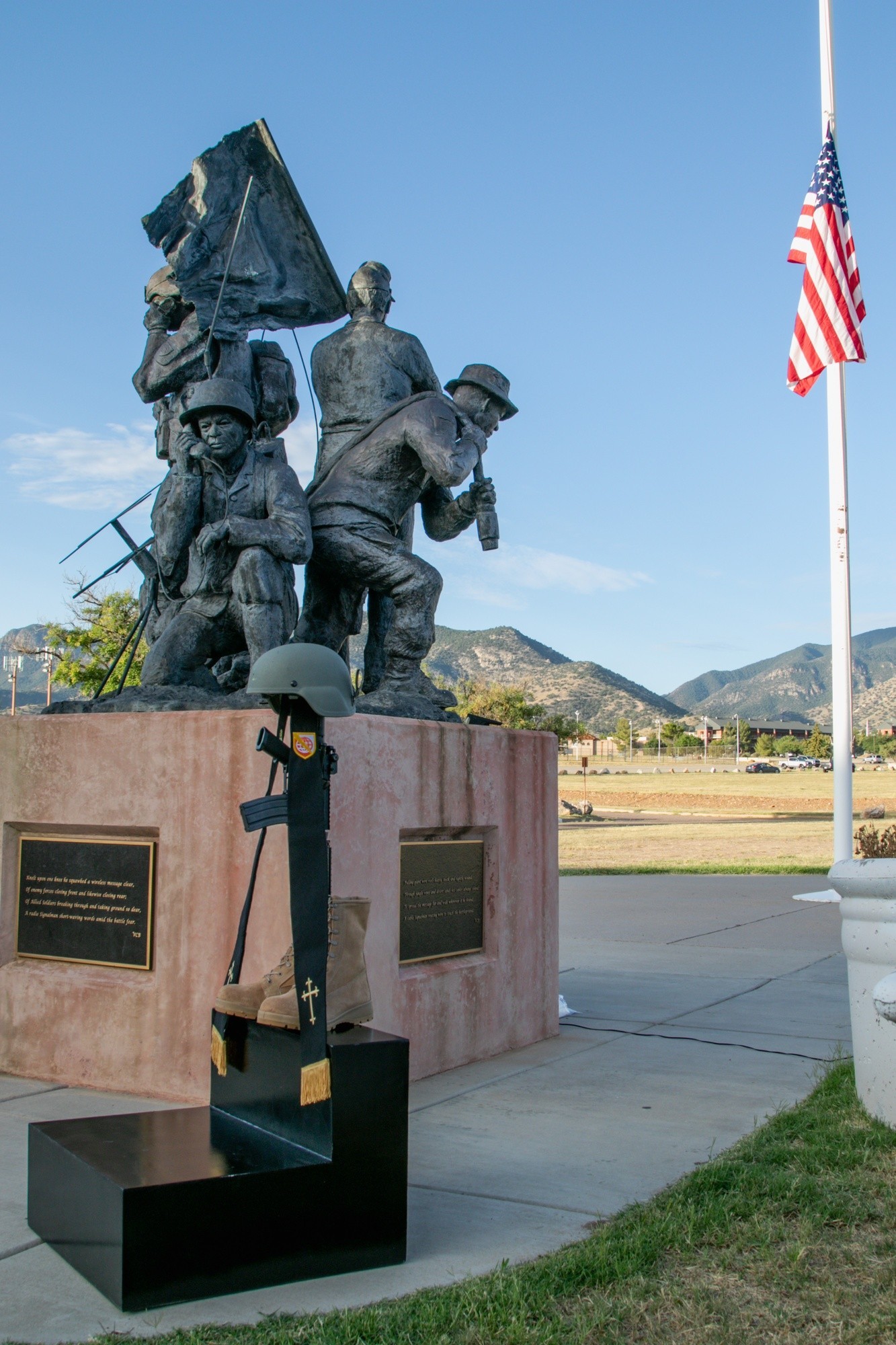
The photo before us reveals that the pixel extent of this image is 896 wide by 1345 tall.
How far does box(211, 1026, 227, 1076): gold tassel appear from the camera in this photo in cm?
363

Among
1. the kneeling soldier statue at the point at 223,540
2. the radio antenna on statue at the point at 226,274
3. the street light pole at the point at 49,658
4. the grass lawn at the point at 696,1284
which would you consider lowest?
the grass lawn at the point at 696,1284

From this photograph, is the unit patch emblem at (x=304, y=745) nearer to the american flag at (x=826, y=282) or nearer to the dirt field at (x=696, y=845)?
the american flag at (x=826, y=282)

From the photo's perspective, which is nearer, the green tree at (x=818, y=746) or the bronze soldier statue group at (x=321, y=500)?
the bronze soldier statue group at (x=321, y=500)

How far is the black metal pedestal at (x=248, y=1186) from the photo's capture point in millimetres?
3014

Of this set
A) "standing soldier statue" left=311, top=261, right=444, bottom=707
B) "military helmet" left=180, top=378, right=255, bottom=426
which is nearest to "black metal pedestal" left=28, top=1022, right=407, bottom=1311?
"military helmet" left=180, top=378, right=255, bottom=426

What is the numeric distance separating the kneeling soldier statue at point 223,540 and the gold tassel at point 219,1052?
252 cm

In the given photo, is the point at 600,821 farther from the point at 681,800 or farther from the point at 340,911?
the point at 340,911

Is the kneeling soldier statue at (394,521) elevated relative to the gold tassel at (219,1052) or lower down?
elevated

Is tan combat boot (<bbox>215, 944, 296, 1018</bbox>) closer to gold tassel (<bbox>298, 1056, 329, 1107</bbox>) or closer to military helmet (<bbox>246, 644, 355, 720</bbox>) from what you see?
gold tassel (<bbox>298, 1056, 329, 1107</bbox>)

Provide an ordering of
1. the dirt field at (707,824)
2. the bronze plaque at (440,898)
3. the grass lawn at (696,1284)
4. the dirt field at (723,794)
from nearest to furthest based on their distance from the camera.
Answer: the grass lawn at (696,1284)
the bronze plaque at (440,898)
the dirt field at (707,824)
the dirt field at (723,794)

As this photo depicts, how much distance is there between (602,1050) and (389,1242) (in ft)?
10.2

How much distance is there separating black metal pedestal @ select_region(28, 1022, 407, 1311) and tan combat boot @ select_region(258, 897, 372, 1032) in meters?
0.06

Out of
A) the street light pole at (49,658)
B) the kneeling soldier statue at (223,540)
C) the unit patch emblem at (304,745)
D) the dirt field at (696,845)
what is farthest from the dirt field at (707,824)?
the unit patch emblem at (304,745)

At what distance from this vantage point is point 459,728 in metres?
6.02
